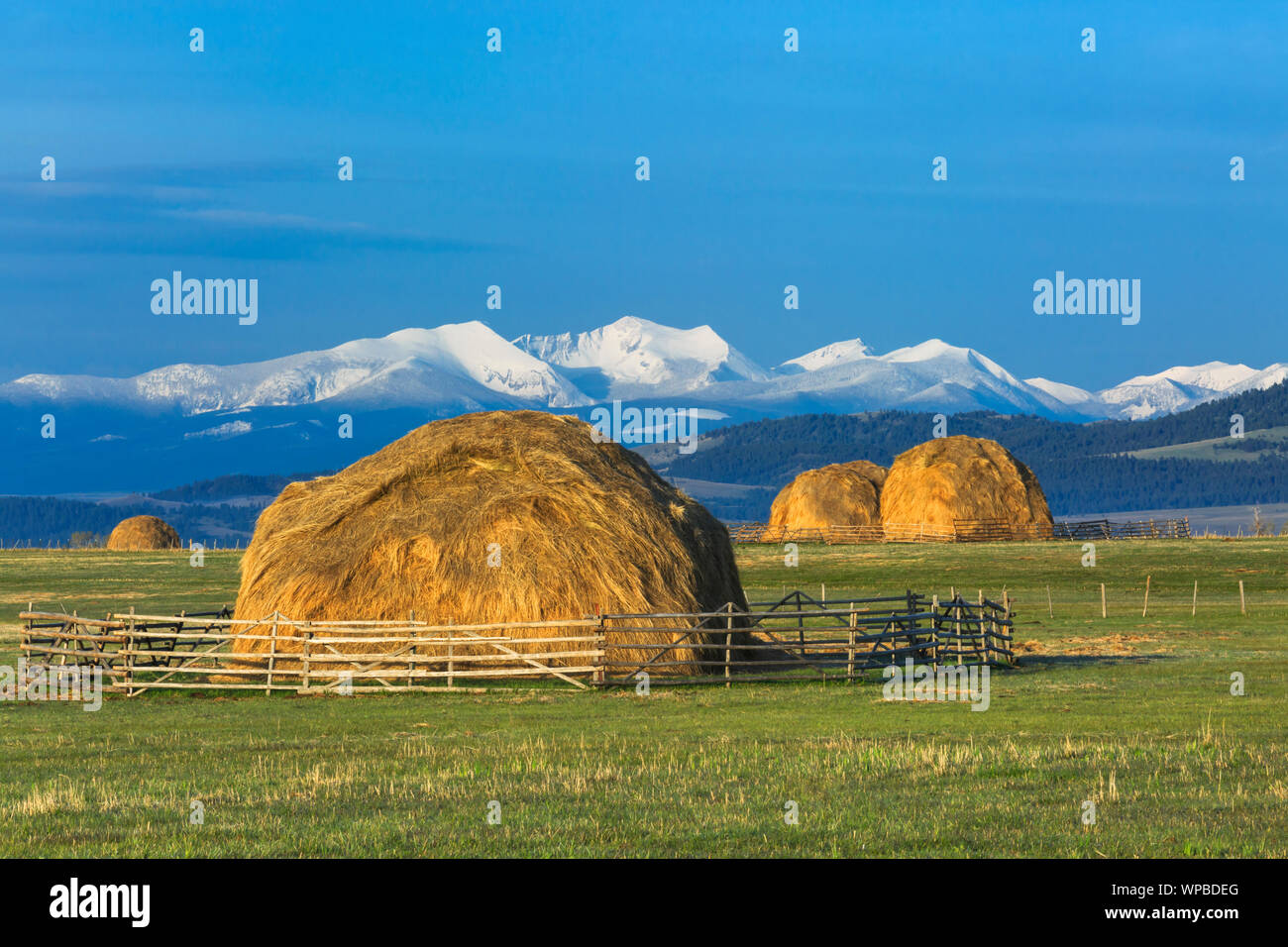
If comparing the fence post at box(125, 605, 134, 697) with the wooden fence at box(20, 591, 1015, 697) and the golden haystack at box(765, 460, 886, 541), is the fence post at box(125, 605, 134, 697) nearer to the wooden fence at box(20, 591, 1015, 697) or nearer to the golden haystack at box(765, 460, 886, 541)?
the wooden fence at box(20, 591, 1015, 697)

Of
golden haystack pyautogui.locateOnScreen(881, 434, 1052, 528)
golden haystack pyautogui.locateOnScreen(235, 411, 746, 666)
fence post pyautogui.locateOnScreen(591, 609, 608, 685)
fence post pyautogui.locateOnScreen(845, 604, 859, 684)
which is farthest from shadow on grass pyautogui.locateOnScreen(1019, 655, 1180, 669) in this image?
golden haystack pyautogui.locateOnScreen(881, 434, 1052, 528)

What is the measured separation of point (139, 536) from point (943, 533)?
50183 mm

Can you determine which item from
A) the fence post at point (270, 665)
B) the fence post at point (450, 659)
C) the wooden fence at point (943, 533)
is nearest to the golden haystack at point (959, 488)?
the wooden fence at point (943, 533)

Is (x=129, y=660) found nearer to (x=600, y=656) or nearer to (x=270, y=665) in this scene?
(x=270, y=665)

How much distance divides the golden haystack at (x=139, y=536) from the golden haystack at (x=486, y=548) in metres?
67.8

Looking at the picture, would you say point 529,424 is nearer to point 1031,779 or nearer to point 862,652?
point 862,652

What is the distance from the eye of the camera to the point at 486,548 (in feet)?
102

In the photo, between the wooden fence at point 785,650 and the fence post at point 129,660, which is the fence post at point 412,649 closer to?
the wooden fence at point 785,650

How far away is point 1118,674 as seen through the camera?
1171 inches

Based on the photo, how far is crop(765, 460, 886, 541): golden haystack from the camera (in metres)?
95.2

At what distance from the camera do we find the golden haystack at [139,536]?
97.5 meters

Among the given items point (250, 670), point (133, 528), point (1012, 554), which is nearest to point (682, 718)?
point (250, 670)

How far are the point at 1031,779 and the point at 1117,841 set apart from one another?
3.53m

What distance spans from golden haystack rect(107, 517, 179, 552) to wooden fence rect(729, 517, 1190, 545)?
1461 inches
